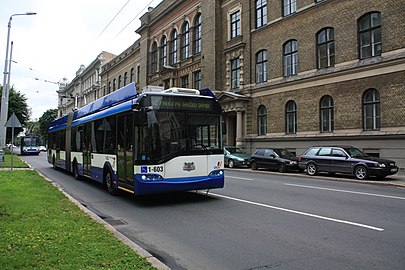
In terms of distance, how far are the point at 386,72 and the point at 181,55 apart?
25.4 meters

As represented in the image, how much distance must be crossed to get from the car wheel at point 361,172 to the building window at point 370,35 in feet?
26.9

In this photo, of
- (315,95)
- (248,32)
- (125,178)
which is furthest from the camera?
(248,32)

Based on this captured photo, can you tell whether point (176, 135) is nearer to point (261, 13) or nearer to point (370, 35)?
point (370, 35)

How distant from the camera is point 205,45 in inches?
1417

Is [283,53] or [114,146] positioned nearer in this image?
[114,146]

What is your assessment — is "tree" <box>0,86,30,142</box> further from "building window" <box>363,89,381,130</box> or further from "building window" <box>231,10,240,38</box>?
"building window" <box>363,89,381,130</box>

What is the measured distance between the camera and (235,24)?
33.4m

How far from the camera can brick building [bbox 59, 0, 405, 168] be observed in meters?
20.5

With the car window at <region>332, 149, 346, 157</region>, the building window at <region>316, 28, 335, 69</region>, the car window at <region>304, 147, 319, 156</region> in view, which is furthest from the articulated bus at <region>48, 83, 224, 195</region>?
the building window at <region>316, 28, 335, 69</region>

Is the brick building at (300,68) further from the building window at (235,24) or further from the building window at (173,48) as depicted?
the building window at (173,48)

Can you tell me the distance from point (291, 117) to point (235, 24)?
446 inches

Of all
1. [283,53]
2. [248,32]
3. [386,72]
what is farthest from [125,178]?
[248,32]

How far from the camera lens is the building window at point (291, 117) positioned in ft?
87.8

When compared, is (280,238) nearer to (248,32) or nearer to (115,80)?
(248,32)
